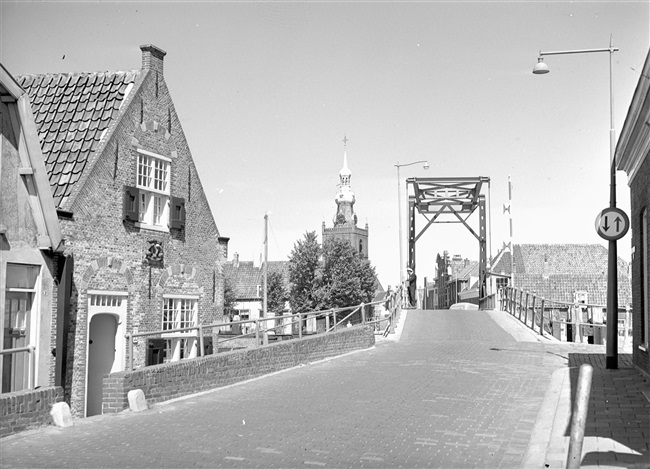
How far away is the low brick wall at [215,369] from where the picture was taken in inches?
476

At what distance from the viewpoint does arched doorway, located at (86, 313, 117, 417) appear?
18.8 meters

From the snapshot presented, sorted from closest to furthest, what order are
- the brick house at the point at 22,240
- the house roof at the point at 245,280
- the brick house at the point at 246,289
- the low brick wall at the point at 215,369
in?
the low brick wall at the point at 215,369 < the brick house at the point at 22,240 < the brick house at the point at 246,289 < the house roof at the point at 245,280

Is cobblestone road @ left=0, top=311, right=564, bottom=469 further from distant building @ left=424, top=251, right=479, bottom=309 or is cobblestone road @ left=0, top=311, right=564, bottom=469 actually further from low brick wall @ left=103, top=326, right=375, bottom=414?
distant building @ left=424, top=251, right=479, bottom=309

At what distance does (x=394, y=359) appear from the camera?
18.0 m

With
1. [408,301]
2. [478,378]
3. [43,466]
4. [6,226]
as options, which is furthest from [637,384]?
[408,301]

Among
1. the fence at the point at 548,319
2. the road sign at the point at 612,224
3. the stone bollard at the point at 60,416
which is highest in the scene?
the road sign at the point at 612,224

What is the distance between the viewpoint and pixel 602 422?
962 centimetres

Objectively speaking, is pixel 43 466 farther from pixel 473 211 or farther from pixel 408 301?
pixel 473 211

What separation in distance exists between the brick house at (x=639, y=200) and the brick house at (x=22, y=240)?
10320 millimetres

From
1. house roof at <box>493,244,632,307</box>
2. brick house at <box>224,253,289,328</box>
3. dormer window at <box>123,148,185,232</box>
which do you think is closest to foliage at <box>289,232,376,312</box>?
house roof at <box>493,244,632,307</box>

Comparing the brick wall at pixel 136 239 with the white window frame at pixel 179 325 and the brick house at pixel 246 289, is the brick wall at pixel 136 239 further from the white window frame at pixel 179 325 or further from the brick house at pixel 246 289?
the brick house at pixel 246 289

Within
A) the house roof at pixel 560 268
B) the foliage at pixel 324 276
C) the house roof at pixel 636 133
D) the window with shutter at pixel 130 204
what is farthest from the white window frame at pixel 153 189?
the house roof at pixel 560 268

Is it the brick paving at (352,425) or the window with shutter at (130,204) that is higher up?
the window with shutter at (130,204)

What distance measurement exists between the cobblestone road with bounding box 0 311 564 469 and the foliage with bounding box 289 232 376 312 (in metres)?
55.2
